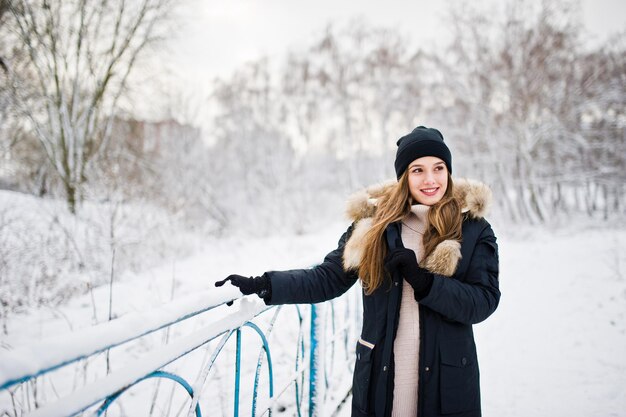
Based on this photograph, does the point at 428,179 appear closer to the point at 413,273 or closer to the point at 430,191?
the point at 430,191

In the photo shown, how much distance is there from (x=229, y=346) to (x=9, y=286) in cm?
336

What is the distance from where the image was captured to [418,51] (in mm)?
16594

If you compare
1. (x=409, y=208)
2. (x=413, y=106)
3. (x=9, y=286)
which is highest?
(x=413, y=106)

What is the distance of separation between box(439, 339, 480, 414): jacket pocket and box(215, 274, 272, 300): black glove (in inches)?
29.8

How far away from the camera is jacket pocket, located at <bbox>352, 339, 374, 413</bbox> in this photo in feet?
4.37

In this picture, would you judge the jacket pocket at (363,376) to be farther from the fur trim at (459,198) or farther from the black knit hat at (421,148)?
the black knit hat at (421,148)

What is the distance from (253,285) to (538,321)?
16.3 ft

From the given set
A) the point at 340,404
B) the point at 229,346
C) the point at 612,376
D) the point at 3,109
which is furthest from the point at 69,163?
the point at 612,376

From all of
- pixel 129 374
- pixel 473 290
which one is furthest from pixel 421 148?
pixel 129 374

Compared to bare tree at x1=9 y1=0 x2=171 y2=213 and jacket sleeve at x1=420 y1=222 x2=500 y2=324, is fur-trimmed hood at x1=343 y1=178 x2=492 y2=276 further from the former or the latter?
bare tree at x1=9 y1=0 x2=171 y2=213

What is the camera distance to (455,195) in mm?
1499

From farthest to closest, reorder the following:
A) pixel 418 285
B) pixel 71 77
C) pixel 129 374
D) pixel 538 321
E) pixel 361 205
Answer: pixel 71 77 < pixel 538 321 < pixel 361 205 < pixel 418 285 < pixel 129 374

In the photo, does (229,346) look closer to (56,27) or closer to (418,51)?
(56,27)

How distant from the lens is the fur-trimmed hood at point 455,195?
1278 millimetres
